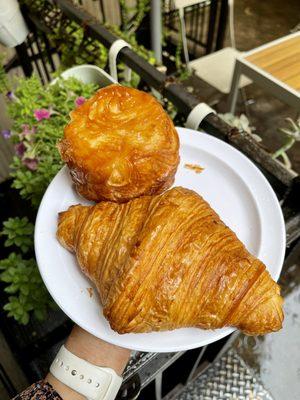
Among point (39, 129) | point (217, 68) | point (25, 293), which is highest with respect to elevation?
point (39, 129)

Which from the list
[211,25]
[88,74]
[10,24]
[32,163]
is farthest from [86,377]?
[211,25]

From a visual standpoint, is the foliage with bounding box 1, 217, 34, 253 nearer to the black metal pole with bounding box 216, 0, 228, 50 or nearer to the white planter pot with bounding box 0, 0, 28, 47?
the white planter pot with bounding box 0, 0, 28, 47

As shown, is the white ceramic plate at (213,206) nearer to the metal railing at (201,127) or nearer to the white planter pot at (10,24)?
the metal railing at (201,127)

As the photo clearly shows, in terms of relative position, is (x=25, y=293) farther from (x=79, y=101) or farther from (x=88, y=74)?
(x=88, y=74)

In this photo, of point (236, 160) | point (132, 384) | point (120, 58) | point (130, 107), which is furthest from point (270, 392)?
point (120, 58)

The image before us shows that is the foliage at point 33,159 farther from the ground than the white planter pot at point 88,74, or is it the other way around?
the white planter pot at point 88,74

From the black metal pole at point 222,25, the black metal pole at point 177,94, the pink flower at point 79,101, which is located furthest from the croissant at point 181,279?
the black metal pole at point 222,25
